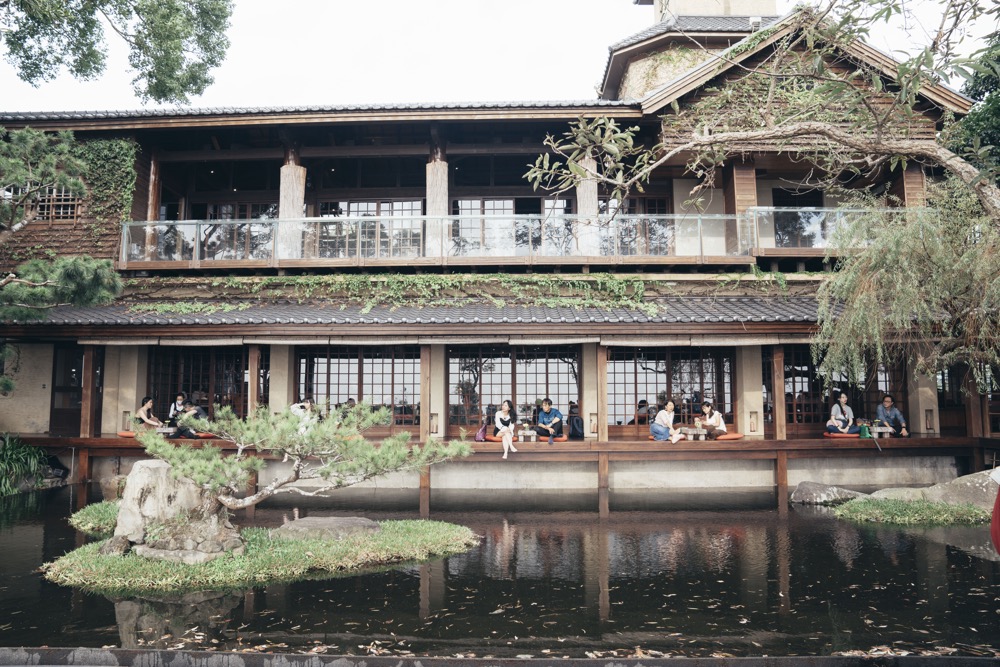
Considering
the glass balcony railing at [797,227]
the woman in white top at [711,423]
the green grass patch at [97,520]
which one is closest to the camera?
the green grass patch at [97,520]

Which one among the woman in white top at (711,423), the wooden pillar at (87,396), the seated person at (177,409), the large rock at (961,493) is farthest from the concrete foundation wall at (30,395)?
the large rock at (961,493)

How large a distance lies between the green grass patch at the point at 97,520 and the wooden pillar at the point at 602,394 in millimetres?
7964

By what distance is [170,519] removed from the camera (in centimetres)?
739

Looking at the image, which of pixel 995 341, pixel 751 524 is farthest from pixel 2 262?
pixel 995 341

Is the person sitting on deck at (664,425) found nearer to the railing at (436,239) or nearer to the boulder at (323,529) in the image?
the railing at (436,239)

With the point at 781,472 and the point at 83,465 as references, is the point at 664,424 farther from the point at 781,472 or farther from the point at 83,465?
the point at 83,465

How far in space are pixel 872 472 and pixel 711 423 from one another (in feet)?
10.8

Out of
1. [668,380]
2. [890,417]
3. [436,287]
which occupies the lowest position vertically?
[890,417]

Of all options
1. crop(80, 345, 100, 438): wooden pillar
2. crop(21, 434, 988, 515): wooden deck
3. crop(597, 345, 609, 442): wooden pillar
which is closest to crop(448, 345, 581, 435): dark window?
crop(597, 345, 609, 442): wooden pillar

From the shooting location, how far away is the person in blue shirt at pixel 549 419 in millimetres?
12208

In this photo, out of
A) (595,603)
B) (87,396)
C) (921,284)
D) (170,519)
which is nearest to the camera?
(595,603)

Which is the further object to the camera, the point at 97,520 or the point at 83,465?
the point at 83,465

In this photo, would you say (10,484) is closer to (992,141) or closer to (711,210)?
(711,210)

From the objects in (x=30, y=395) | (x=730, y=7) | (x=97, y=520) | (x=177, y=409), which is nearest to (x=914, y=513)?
(x=97, y=520)
